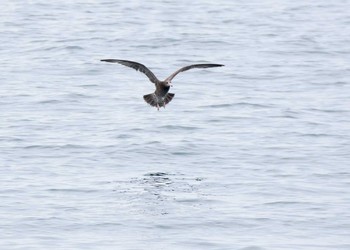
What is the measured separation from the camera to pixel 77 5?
2078 inches

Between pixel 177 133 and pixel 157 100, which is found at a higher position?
pixel 157 100

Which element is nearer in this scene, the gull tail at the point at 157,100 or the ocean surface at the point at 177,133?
the ocean surface at the point at 177,133

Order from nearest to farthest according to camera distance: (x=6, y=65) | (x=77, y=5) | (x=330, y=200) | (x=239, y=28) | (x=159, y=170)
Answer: (x=330, y=200), (x=159, y=170), (x=6, y=65), (x=239, y=28), (x=77, y=5)

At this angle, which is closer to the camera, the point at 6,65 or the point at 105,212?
the point at 105,212

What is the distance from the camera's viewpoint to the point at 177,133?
30.6 m

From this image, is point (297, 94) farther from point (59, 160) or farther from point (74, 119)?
point (59, 160)

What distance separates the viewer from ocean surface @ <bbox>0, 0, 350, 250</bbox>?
2289 centimetres

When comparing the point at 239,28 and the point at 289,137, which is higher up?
the point at 239,28

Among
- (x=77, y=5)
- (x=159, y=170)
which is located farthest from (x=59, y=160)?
(x=77, y=5)

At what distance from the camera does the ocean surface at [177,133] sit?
2289 centimetres

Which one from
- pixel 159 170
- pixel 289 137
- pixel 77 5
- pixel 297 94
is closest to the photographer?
pixel 159 170

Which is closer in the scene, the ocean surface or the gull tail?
the ocean surface

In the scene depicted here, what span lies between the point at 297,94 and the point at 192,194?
427 inches

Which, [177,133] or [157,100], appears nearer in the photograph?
[157,100]
